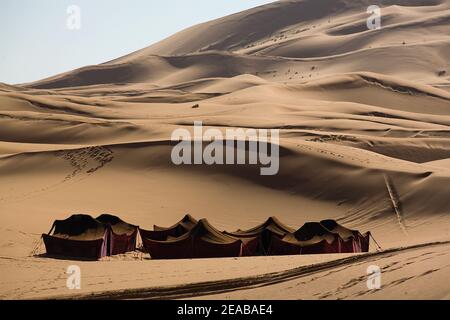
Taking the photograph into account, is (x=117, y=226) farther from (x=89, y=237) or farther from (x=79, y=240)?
(x=79, y=240)

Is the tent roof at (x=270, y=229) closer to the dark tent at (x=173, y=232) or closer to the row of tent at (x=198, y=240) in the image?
the row of tent at (x=198, y=240)

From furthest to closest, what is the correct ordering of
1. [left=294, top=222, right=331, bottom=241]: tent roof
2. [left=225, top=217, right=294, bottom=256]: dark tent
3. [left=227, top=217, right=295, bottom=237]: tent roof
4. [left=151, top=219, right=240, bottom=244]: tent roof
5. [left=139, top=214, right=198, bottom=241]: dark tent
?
1. [left=139, top=214, right=198, bottom=241]: dark tent
2. [left=227, top=217, right=295, bottom=237]: tent roof
3. [left=294, top=222, right=331, bottom=241]: tent roof
4. [left=225, top=217, right=294, bottom=256]: dark tent
5. [left=151, top=219, right=240, bottom=244]: tent roof

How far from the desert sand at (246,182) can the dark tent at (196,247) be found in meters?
0.54

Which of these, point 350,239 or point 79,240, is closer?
point 79,240

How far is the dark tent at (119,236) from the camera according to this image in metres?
17.4

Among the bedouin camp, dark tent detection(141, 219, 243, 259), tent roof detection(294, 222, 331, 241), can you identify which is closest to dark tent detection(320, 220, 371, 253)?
tent roof detection(294, 222, 331, 241)

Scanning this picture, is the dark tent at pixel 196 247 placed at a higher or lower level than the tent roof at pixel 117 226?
lower

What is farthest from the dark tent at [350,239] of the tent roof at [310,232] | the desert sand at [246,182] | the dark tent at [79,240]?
the dark tent at [79,240]

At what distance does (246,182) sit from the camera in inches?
1011

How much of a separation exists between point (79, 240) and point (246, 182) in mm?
9717

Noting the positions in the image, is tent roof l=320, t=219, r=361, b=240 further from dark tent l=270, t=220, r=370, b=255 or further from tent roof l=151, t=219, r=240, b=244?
tent roof l=151, t=219, r=240, b=244

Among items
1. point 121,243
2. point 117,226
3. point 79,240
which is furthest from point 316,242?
point 79,240

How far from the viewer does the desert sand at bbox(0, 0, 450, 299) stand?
12.0m

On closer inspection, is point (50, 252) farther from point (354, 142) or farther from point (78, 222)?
point (354, 142)
